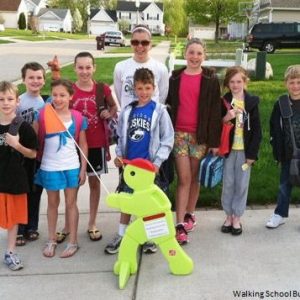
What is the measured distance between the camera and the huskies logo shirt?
3.95 metres

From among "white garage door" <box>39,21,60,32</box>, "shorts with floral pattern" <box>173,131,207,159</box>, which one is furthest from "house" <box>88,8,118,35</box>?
"shorts with floral pattern" <box>173,131,207,159</box>

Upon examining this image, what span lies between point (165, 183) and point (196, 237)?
2.05 ft

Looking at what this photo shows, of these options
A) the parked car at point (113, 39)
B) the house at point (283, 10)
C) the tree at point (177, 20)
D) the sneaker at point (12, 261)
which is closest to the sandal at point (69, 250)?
the sneaker at point (12, 261)

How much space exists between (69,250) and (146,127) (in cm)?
123

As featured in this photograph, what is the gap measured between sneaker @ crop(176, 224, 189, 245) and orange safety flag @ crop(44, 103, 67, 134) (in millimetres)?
1329

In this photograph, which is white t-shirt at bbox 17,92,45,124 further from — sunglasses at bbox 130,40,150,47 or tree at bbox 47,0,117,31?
tree at bbox 47,0,117,31

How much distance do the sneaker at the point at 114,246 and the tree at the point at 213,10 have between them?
53971 mm

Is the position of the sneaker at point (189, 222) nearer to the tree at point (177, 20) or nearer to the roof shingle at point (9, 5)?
the tree at point (177, 20)

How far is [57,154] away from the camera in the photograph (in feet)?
13.2

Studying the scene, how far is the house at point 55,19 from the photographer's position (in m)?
108

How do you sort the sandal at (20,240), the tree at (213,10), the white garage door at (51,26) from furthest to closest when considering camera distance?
1. the white garage door at (51,26)
2. the tree at (213,10)
3. the sandal at (20,240)

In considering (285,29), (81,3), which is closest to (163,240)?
(285,29)

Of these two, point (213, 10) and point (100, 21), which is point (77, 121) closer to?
point (213, 10)

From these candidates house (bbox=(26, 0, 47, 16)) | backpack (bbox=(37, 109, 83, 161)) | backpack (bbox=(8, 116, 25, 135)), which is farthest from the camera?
house (bbox=(26, 0, 47, 16))
